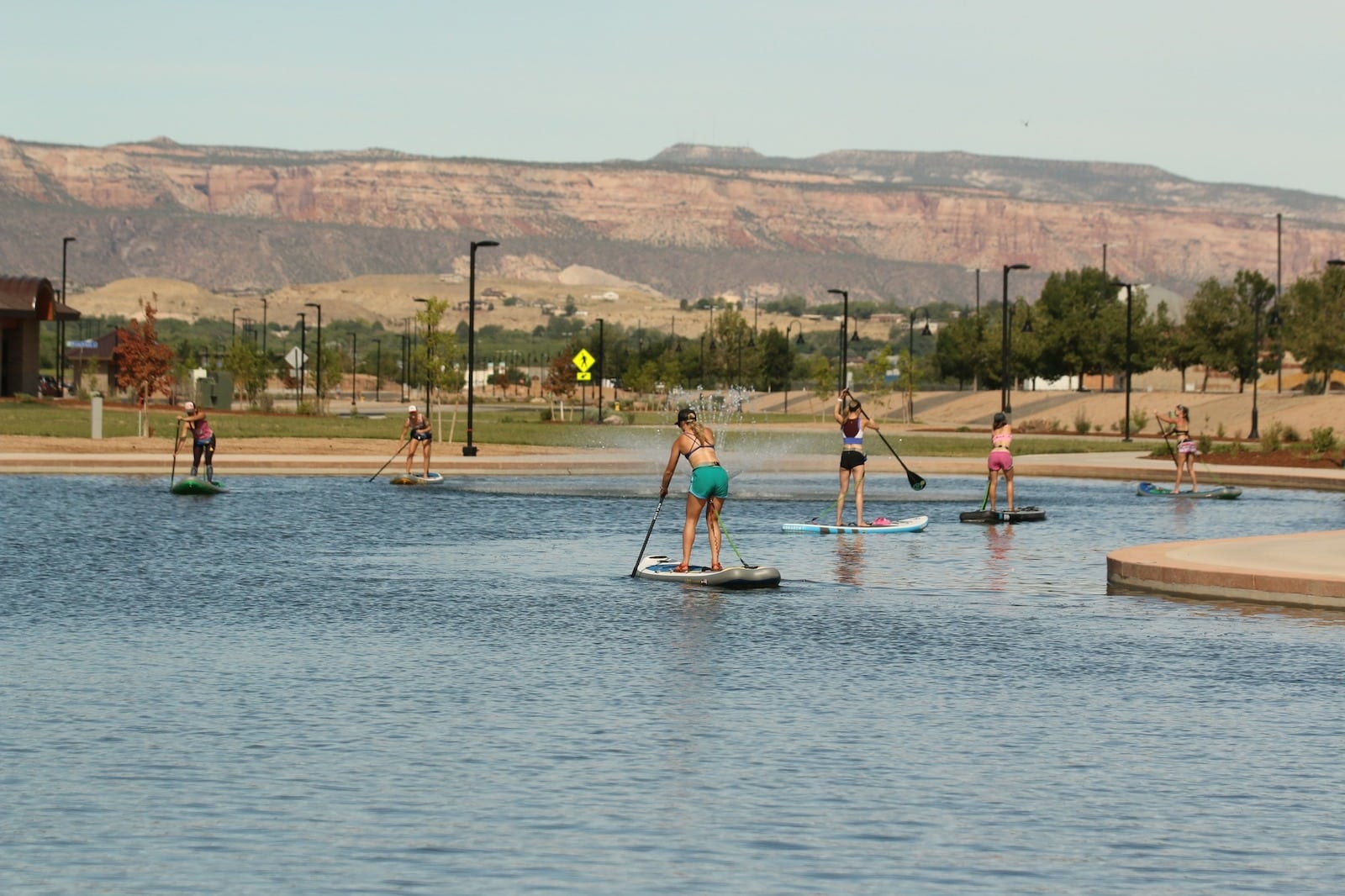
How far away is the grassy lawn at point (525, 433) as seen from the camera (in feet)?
193

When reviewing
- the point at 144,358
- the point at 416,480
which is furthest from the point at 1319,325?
the point at 416,480

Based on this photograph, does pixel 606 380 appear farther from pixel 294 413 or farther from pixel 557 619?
pixel 557 619

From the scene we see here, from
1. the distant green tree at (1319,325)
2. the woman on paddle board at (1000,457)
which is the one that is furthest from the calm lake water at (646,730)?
the distant green tree at (1319,325)

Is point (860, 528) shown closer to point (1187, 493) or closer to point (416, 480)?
point (1187, 493)

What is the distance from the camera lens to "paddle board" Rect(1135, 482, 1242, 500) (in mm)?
36219

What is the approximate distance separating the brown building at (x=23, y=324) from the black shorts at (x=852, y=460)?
62212 millimetres

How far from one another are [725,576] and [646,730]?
8039 mm

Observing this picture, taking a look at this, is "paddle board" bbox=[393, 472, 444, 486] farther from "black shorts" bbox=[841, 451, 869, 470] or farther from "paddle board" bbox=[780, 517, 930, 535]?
"black shorts" bbox=[841, 451, 869, 470]

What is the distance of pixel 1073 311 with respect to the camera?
113750 millimetres

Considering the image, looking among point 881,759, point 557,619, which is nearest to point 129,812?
point 881,759

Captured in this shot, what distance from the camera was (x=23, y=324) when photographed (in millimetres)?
87250

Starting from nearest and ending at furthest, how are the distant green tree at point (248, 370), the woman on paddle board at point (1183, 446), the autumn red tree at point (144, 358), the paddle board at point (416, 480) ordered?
the woman on paddle board at point (1183, 446)
the paddle board at point (416, 480)
the autumn red tree at point (144, 358)
the distant green tree at point (248, 370)

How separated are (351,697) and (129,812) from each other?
11.1ft

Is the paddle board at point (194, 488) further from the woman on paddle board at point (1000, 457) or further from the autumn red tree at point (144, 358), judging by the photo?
the autumn red tree at point (144, 358)
